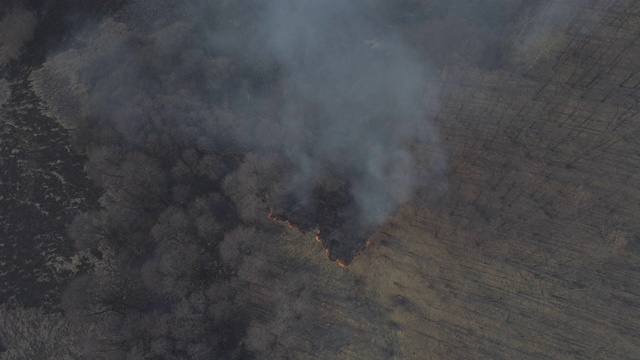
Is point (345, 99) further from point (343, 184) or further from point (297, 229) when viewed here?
point (297, 229)

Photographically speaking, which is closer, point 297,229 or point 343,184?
point 297,229

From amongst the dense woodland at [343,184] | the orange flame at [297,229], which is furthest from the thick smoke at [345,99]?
the orange flame at [297,229]

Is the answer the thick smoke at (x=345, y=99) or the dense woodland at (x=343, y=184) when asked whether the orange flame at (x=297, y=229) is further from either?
the thick smoke at (x=345, y=99)

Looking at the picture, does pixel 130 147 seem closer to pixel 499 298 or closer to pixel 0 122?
pixel 0 122

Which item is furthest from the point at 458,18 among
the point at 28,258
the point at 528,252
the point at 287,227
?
the point at 28,258

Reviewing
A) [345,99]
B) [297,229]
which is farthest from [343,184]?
[345,99]

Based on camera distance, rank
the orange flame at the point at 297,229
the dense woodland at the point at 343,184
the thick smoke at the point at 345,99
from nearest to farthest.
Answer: the dense woodland at the point at 343,184
the orange flame at the point at 297,229
the thick smoke at the point at 345,99
